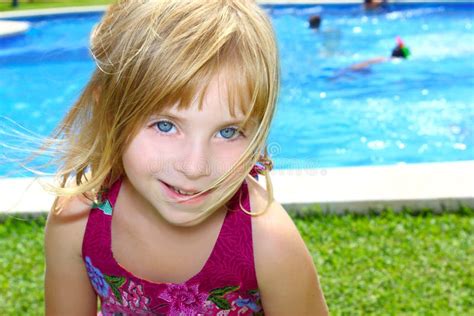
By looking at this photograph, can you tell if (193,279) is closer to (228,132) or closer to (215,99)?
(228,132)

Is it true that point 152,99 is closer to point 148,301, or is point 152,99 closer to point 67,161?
point 67,161

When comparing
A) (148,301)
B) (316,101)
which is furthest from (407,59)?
(148,301)

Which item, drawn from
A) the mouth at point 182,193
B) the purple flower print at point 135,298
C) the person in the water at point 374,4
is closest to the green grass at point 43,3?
the person in the water at point 374,4

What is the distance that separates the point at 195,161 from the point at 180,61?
0.26 m

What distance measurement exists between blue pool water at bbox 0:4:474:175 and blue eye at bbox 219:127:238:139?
10.2 ft

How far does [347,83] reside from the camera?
8922 millimetres

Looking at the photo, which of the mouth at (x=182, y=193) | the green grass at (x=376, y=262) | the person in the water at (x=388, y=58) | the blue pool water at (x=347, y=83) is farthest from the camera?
the person in the water at (x=388, y=58)

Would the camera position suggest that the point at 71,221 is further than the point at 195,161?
Yes

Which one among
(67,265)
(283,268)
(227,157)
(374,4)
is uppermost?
(227,157)

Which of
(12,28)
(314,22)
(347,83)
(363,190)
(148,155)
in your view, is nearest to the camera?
(148,155)

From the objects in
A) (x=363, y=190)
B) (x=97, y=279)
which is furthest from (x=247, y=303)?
(x=363, y=190)

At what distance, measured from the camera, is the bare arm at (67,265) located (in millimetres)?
2570

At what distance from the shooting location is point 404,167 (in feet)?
15.8

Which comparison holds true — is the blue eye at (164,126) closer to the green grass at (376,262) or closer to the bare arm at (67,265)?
the bare arm at (67,265)
